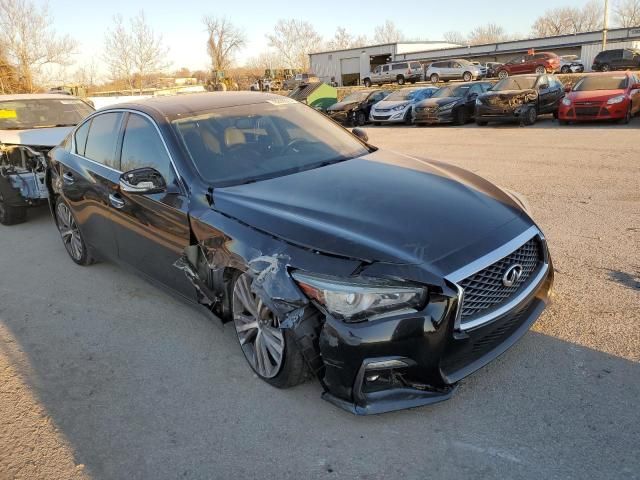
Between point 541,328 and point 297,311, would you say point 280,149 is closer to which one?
point 297,311

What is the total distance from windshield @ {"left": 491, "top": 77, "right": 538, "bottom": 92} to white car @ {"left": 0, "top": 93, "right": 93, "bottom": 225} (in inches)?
513

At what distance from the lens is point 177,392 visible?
3.20m

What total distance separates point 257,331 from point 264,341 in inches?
3.3

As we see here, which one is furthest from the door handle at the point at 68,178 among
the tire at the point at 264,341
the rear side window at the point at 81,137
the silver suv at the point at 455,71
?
the silver suv at the point at 455,71

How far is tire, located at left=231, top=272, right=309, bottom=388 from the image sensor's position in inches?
114

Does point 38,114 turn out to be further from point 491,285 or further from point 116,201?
point 491,285

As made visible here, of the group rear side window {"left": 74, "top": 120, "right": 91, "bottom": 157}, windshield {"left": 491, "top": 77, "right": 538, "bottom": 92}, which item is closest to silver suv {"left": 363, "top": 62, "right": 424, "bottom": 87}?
windshield {"left": 491, "top": 77, "right": 538, "bottom": 92}

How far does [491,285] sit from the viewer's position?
2.72m

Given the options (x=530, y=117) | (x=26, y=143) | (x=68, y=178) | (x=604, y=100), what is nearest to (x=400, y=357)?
(x=68, y=178)

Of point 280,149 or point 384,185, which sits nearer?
point 384,185

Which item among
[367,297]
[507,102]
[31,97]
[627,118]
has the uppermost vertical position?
[31,97]

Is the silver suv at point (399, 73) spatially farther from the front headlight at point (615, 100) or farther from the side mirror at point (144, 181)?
the side mirror at point (144, 181)

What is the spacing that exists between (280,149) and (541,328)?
7.36ft

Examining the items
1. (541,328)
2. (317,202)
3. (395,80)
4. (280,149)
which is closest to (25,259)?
(280,149)
